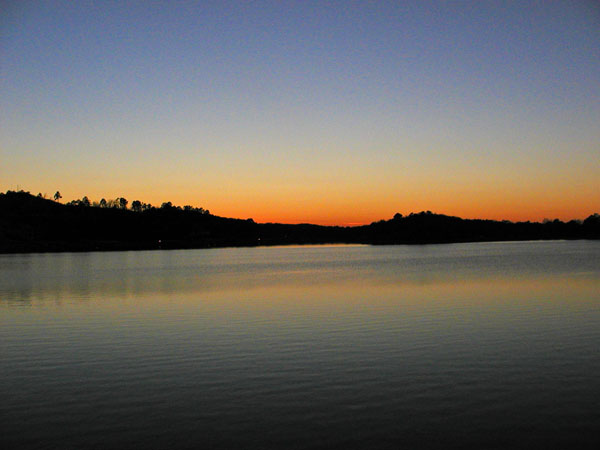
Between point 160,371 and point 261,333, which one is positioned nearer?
point 160,371

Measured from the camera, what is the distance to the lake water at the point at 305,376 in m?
11.7

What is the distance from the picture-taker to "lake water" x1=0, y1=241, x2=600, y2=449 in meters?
11.7

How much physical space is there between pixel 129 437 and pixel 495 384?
33.5ft

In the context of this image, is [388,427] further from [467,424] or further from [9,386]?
[9,386]

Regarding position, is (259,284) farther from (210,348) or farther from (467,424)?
(467,424)

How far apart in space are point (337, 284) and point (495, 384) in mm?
36100

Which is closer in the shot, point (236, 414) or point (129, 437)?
point (129, 437)

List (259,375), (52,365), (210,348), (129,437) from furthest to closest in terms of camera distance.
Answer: (210,348), (52,365), (259,375), (129,437)

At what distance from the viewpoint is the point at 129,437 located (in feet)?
37.8

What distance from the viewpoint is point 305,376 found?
647 inches

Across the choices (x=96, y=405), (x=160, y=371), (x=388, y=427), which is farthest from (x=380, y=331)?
(x=96, y=405)

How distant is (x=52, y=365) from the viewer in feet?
60.7

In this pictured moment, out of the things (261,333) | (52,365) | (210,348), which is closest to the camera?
(52,365)

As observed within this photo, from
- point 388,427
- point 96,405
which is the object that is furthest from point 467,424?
point 96,405
